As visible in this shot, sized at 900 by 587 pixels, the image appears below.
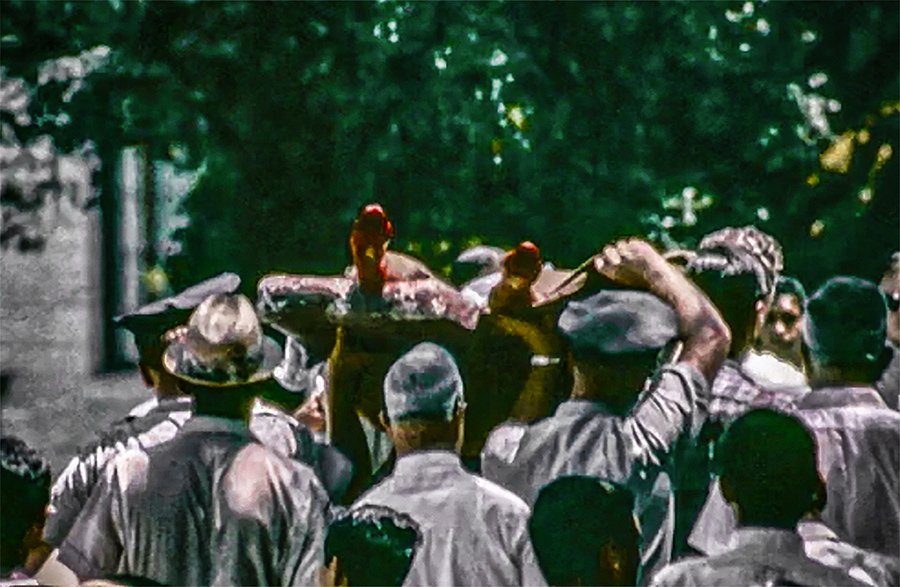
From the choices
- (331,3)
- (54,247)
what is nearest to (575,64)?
(331,3)

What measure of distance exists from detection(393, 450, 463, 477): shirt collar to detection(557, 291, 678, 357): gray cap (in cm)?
37

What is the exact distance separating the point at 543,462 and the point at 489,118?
4.08m

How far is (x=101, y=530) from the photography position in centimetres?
284

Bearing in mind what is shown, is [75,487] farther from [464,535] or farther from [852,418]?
[852,418]

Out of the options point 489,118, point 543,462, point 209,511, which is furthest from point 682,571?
point 489,118

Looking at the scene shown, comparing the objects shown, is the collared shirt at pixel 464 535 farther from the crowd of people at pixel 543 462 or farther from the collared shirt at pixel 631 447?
the collared shirt at pixel 631 447

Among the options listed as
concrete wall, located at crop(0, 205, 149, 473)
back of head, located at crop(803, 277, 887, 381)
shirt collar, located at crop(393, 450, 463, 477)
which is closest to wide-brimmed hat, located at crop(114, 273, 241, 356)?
shirt collar, located at crop(393, 450, 463, 477)

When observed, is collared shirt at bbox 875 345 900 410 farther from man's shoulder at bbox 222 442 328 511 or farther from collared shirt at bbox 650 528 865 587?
man's shoulder at bbox 222 442 328 511

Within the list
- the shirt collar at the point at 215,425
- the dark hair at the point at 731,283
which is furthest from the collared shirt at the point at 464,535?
the dark hair at the point at 731,283

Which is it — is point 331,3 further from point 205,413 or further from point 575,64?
point 205,413

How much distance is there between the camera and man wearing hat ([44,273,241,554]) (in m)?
2.95

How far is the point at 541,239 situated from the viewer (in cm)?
664

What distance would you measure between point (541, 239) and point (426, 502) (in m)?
4.07

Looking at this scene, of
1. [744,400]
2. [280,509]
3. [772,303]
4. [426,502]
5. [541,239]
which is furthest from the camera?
[541,239]
